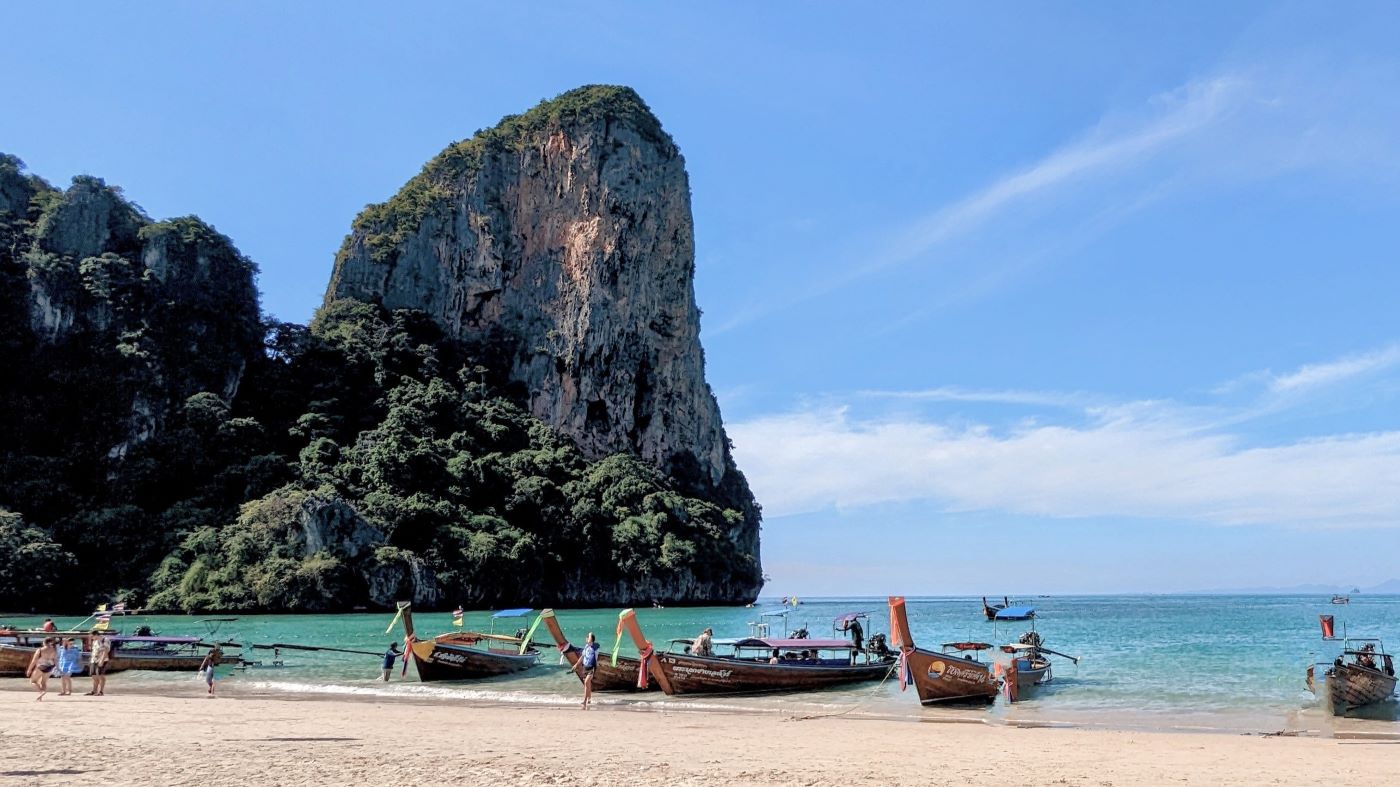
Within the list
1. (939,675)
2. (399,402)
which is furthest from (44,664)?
(399,402)

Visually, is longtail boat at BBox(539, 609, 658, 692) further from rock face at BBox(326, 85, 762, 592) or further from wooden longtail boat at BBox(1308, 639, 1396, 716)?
rock face at BBox(326, 85, 762, 592)

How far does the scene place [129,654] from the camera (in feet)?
80.0

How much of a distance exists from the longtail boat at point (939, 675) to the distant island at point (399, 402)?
139 ft

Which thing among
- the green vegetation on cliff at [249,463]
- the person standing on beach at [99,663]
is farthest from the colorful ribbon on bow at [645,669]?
the green vegetation on cliff at [249,463]

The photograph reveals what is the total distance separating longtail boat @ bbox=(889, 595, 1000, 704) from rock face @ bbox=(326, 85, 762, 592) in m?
64.9

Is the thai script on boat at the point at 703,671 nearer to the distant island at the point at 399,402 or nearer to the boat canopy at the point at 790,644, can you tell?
the boat canopy at the point at 790,644

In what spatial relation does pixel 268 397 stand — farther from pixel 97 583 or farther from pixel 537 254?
pixel 537 254

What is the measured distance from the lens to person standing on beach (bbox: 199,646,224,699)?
20156 millimetres

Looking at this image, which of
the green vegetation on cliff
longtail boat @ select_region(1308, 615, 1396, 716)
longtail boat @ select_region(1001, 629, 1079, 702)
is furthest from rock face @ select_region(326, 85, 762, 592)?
longtail boat @ select_region(1308, 615, 1396, 716)

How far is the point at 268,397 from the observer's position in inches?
2803

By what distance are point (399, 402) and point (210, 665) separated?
54.8 meters

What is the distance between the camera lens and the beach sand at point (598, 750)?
9.97 metres

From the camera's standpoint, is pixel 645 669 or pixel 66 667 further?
pixel 645 669

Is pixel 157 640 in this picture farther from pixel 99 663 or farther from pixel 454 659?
pixel 454 659
